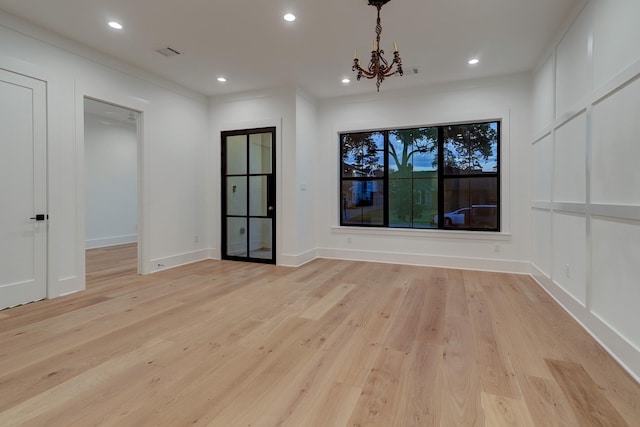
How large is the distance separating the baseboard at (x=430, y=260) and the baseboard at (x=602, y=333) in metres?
1.11

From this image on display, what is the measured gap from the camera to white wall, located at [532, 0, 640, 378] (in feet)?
7.06

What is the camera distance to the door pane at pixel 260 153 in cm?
549

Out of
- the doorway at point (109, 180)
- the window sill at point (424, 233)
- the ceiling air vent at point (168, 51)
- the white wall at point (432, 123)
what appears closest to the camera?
the ceiling air vent at point (168, 51)

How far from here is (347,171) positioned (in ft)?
19.7

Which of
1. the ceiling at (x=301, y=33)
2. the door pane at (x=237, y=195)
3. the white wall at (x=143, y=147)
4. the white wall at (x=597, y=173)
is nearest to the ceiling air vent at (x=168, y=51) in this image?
the ceiling at (x=301, y=33)

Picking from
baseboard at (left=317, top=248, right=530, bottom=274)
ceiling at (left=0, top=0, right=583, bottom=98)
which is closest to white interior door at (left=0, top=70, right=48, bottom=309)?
ceiling at (left=0, top=0, right=583, bottom=98)

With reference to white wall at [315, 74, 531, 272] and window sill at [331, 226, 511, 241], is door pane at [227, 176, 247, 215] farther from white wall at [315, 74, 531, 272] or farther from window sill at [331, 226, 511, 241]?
window sill at [331, 226, 511, 241]

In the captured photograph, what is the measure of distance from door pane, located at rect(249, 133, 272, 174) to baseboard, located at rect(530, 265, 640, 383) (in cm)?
442

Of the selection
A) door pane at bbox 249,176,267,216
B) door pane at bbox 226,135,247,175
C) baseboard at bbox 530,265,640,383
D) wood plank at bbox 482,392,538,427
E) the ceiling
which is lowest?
wood plank at bbox 482,392,538,427

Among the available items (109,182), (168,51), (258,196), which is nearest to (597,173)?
(258,196)

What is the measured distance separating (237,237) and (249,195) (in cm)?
82

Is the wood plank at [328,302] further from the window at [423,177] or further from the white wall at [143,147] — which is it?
the white wall at [143,147]

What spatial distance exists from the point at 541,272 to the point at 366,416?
12.0ft

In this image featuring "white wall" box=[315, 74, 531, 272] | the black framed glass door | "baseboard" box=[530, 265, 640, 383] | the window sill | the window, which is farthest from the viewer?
the black framed glass door
